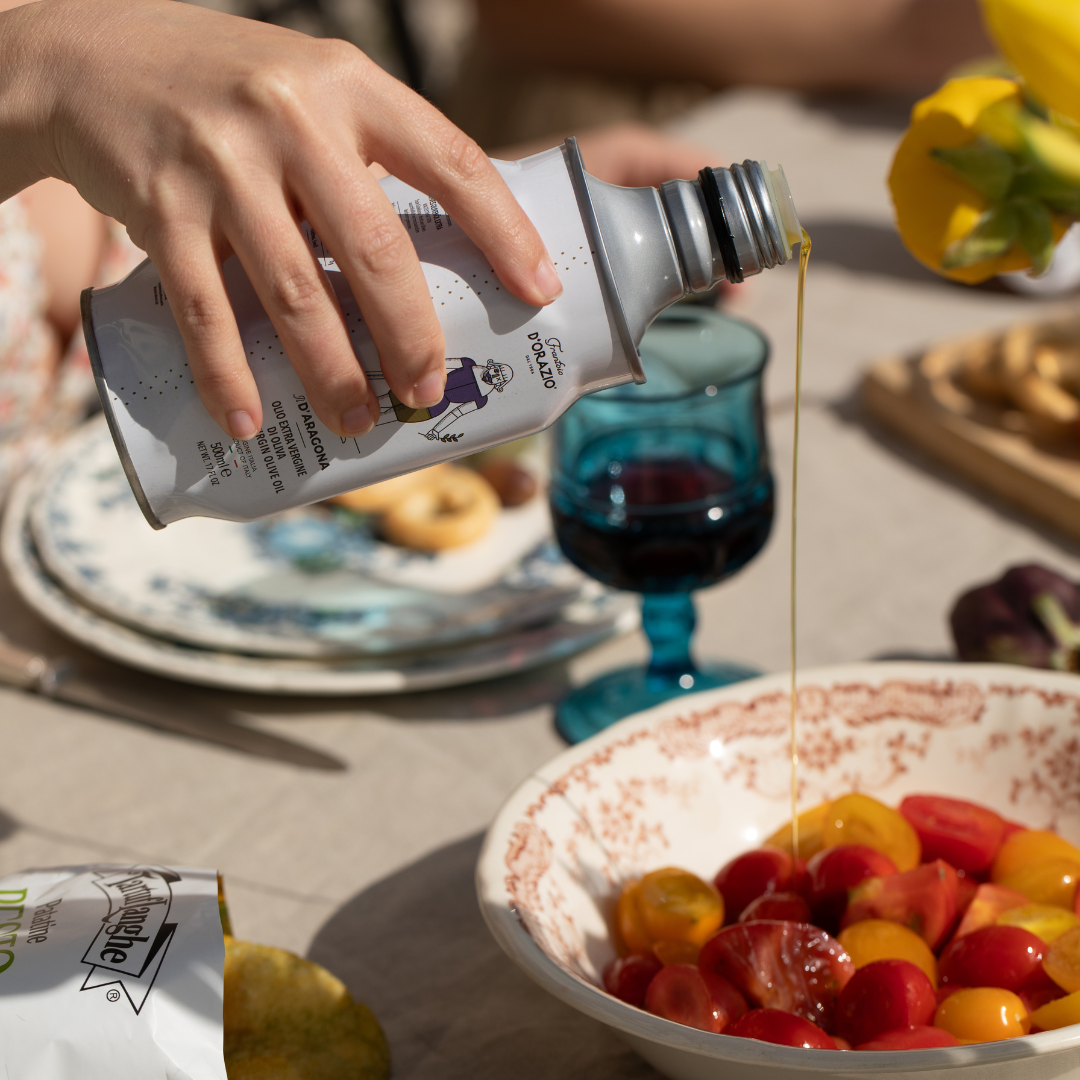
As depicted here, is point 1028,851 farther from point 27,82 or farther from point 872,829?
point 27,82

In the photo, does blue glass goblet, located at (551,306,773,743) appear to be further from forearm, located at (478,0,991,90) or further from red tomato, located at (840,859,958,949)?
forearm, located at (478,0,991,90)

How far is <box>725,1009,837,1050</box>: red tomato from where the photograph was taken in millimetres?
382

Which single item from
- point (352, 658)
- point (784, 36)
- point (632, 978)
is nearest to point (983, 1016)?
Answer: point (632, 978)

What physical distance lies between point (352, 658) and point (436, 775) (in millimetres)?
100

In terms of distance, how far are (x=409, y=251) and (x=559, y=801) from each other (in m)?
0.25

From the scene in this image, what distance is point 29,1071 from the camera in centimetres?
36

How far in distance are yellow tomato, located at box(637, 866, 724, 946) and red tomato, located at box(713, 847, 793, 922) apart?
2 centimetres

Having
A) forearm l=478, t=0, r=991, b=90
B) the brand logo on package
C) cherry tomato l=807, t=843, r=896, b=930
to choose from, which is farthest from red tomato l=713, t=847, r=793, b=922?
forearm l=478, t=0, r=991, b=90

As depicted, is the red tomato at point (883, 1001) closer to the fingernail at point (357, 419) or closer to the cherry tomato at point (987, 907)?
the cherry tomato at point (987, 907)

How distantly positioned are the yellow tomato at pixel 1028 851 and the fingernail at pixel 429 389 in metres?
0.31

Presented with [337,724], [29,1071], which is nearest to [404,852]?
[337,724]

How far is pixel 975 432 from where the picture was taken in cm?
91

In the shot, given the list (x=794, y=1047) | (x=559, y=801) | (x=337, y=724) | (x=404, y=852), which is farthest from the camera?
(x=337, y=724)

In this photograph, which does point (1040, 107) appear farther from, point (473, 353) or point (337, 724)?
point (337, 724)
